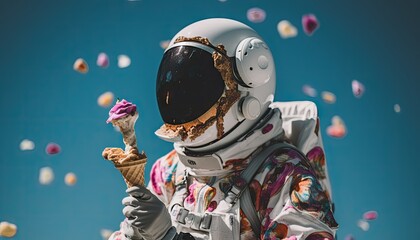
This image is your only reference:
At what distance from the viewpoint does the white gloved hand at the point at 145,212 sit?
3.86 metres

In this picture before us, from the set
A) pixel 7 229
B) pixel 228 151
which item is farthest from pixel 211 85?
pixel 7 229

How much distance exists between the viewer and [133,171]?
3.82m

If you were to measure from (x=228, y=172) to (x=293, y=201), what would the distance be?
51 centimetres

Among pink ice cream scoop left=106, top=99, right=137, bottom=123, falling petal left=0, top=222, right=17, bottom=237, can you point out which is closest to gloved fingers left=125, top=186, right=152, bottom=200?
pink ice cream scoop left=106, top=99, right=137, bottom=123

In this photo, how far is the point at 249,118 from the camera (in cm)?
420

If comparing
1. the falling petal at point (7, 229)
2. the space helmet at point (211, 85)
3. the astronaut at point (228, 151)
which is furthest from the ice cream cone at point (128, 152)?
the falling petal at point (7, 229)

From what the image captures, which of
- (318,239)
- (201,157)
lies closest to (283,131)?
(201,157)

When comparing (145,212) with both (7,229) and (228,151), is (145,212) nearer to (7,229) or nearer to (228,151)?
(228,151)

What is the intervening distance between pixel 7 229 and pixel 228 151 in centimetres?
259

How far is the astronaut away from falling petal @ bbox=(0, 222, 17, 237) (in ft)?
6.35

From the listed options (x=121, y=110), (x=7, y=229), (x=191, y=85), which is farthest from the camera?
(x=7, y=229)

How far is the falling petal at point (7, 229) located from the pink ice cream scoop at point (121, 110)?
2.59m

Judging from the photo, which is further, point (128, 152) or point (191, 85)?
point (191, 85)

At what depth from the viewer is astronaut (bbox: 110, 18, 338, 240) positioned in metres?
3.96
